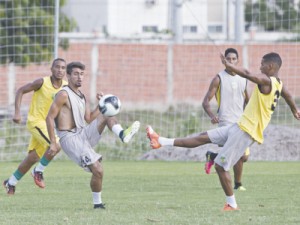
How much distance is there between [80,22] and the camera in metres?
60.8

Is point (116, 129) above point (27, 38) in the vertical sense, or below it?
below

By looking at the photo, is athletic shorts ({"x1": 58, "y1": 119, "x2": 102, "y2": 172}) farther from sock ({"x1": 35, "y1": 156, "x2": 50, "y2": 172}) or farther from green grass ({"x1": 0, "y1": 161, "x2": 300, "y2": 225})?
sock ({"x1": 35, "y1": 156, "x2": 50, "y2": 172})

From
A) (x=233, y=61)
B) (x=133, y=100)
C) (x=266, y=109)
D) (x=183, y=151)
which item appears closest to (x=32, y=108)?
(x=233, y=61)

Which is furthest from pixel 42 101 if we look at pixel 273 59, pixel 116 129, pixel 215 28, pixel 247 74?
pixel 215 28

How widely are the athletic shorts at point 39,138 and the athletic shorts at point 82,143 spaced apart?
271cm

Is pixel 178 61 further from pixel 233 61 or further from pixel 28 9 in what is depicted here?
pixel 233 61

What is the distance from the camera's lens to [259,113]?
12258mm

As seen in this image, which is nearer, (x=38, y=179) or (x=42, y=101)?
(x=38, y=179)

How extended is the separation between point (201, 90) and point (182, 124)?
2.06 metres

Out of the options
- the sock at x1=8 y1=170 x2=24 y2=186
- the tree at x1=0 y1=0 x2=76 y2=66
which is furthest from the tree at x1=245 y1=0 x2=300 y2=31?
the sock at x1=8 y1=170 x2=24 y2=186

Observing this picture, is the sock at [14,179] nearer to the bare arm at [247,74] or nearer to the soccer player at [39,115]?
the soccer player at [39,115]

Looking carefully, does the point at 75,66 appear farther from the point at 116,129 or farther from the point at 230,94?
the point at 230,94

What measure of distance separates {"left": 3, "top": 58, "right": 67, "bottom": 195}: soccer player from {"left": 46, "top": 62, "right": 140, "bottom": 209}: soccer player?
221 cm

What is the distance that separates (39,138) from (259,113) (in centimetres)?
448
